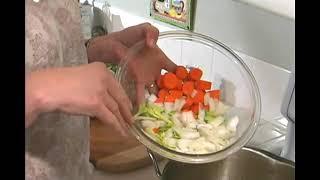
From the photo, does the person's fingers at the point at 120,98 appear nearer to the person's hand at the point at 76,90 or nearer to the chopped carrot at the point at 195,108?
the person's hand at the point at 76,90

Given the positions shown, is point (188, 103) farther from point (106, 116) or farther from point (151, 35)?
point (106, 116)

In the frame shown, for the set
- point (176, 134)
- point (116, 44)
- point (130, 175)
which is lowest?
point (130, 175)

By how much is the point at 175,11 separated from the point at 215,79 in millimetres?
413

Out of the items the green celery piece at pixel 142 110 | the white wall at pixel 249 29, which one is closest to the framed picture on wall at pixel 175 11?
the white wall at pixel 249 29

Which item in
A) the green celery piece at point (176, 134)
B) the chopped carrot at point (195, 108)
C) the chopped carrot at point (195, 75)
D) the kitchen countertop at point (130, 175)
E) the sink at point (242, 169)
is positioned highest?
the chopped carrot at point (195, 75)

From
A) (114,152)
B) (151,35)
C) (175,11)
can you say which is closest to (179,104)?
(151,35)

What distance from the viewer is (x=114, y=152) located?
1.23 metres

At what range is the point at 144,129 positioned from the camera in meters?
0.87

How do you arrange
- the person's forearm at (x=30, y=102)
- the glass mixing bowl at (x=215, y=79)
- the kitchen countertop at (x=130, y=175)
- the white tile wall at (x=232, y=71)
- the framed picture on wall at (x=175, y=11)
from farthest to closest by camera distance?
the framed picture on wall at (x=175, y=11) → the kitchen countertop at (x=130, y=175) → the white tile wall at (x=232, y=71) → the glass mixing bowl at (x=215, y=79) → the person's forearm at (x=30, y=102)

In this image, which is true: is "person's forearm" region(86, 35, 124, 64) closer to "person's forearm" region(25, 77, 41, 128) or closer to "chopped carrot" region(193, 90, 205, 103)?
"chopped carrot" region(193, 90, 205, 103)

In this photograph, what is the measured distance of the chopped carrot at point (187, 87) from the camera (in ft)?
3.01
